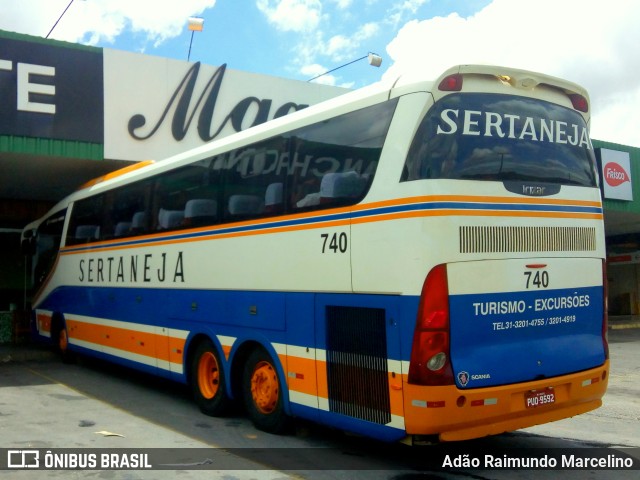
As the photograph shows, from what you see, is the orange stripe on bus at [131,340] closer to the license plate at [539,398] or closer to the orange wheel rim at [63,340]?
the orange wheel rim at [63,340]

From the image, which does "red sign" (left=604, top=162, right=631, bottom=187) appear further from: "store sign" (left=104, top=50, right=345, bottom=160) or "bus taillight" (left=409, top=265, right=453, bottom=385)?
"bus taillight" (left=409, top=265, right=453, bottom=385)

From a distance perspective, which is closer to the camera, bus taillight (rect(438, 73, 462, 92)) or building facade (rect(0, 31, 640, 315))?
bus taillight (rect(438, 73, 462, 92))

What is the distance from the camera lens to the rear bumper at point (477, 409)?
5.75m

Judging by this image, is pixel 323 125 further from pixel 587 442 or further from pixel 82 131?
pixel 82 131

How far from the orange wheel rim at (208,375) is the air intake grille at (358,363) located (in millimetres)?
2758

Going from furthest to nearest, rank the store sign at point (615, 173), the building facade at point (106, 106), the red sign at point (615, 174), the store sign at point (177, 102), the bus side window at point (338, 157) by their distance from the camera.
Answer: the red sign at point (615, 174) → the store sign at point (615, 173) → the store sign at point (177, 102) → the building facade at point (106, 106) → the bus side window at point (338, 157)

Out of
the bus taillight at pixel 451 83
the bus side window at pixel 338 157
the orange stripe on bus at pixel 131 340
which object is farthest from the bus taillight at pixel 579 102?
the orange stripe on bus at pixel 131 340

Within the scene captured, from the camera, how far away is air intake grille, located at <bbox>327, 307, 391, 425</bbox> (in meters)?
6.18

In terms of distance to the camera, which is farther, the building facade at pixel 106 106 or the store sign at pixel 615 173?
the store sign at pixel 615 173

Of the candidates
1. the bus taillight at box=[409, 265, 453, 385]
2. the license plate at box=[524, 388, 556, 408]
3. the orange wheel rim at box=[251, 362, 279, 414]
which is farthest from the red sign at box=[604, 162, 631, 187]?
the bus taillight at box=[409, 265, 453, 385]

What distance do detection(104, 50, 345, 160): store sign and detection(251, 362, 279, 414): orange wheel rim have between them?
28.3 ft

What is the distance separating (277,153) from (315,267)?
5.26 ft

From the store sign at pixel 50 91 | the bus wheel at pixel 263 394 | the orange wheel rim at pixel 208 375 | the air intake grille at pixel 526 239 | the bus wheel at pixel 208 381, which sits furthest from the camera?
the store sign at pixel 50 91

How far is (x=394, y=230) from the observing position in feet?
20.0
